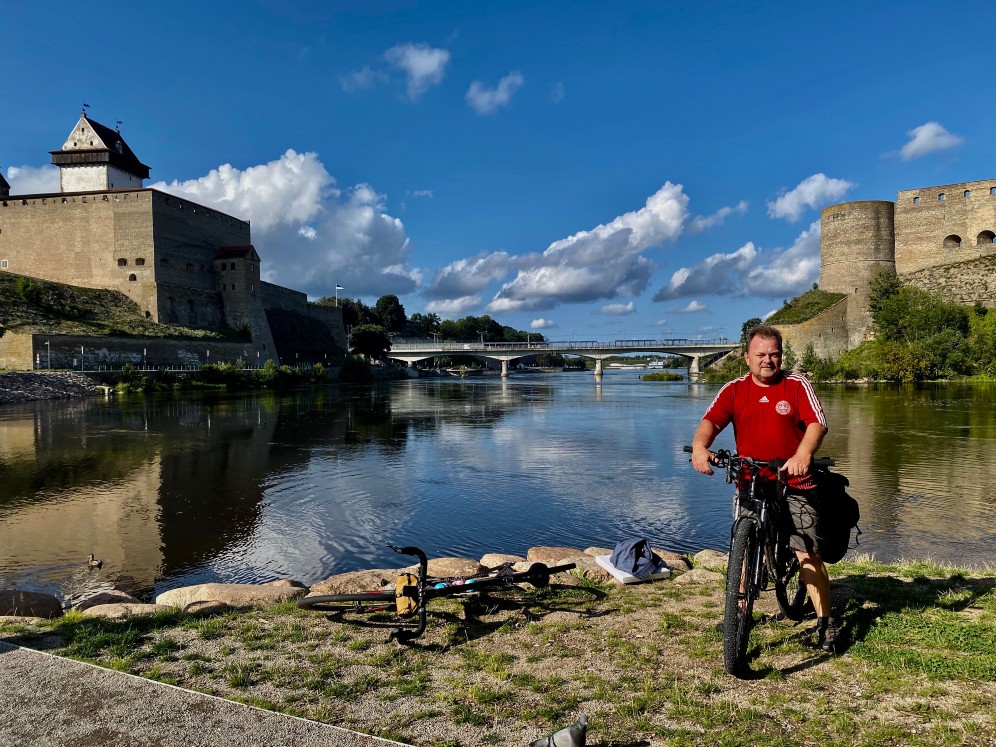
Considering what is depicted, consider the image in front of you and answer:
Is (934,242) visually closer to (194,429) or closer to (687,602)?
(194,429)

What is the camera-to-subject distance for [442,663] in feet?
14.0

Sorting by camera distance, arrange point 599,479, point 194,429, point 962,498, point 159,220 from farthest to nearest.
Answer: point 159,220 < point 194,429 < point 599,479 < point 962,498

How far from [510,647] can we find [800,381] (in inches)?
107

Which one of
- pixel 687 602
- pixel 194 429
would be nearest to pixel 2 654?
pixel 687 602

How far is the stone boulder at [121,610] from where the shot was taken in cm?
529

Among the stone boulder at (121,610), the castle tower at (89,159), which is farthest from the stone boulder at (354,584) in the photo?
the castle tower at (89,159)

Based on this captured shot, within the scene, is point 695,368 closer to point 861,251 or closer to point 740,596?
point 861,251

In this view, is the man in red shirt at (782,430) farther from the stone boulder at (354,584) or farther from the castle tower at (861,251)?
the castle tower at (861,251)

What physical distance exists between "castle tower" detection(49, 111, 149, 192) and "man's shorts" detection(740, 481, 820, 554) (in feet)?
289

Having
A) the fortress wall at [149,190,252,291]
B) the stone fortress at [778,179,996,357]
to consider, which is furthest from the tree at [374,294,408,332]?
the stone fortress at [778,179,996,357]

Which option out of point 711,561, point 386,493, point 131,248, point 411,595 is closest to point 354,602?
point 411,595

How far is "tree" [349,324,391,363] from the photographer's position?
92.3m

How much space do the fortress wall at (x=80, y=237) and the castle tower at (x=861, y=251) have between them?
73.5 m

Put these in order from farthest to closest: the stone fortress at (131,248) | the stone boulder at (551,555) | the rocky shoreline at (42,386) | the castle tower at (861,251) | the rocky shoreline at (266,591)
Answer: the stone fortress at (131,248) < the castle tower at (861,251) < the rocky shoreline at (42,386) < the stone boulder at (551,555) < the rocky shoreline at (266,591)
